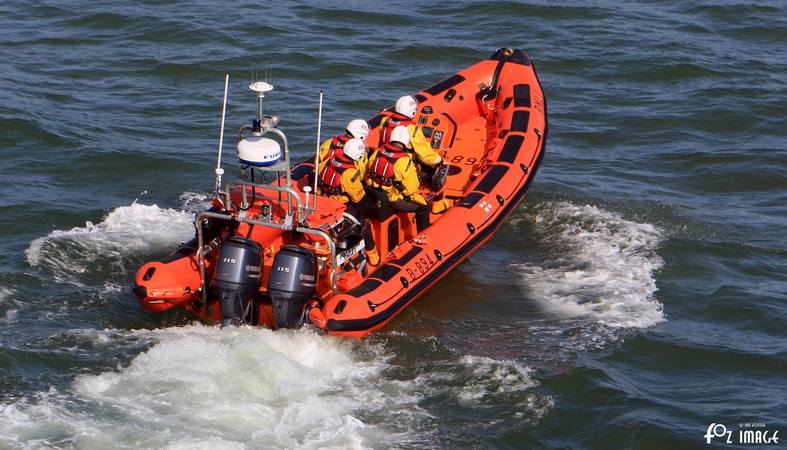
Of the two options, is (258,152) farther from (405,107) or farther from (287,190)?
(405,107)

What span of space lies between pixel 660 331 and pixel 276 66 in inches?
283

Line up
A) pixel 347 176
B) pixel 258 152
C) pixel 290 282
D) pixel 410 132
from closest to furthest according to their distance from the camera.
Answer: pixel 258 152
pixel 290 282
pixel 347 176
pixel 410 132

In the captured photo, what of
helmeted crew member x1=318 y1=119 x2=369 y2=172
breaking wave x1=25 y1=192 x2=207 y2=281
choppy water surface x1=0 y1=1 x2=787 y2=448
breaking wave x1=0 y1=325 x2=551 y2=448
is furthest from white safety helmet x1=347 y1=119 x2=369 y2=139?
breaking wave x1=25 y1=192 x2=207 y2=281

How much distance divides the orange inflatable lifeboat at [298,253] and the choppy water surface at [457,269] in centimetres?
24

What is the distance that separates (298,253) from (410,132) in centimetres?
156

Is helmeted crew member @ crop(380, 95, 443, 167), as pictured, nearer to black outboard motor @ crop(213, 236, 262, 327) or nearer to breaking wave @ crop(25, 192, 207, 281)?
black outboard motor @ crop(213, 236, 262, 327)

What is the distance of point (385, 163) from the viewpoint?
7.96 meters

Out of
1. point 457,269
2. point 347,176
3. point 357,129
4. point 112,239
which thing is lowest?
point 457,269

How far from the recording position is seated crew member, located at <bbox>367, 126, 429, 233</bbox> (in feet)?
26.1

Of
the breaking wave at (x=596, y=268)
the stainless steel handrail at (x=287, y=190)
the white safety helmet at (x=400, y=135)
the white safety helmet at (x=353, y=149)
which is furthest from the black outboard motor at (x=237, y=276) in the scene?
the breaking wave at (x=596, y=268)

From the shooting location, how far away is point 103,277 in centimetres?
850

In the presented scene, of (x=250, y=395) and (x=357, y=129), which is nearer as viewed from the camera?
(x=250, y=395)

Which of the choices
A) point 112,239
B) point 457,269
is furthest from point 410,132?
point 112,239

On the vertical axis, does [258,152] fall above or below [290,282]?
above
